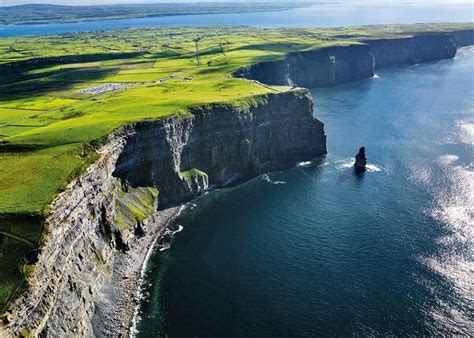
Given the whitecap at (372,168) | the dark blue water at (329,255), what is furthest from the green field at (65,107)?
the whitecap at (372,168)

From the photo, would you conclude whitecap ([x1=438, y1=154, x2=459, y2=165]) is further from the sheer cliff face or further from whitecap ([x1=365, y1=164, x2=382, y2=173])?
the sheer cliff face

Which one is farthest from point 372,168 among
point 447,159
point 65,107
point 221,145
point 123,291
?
point 65,107

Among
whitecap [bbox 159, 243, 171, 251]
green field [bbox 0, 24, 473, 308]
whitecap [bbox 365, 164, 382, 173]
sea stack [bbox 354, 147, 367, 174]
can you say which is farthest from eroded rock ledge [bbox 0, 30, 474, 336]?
whitecap [bbox 365, 164, 382, 173]

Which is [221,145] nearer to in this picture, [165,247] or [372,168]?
[165,247]

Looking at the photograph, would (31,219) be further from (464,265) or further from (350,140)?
(350,140)

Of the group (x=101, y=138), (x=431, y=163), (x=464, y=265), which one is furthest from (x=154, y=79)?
(x=464, y=265)

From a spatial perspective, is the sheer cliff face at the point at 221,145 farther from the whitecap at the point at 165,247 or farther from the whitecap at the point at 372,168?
the whitecap at the point at 165,247
